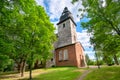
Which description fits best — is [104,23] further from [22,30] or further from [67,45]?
[67,45]

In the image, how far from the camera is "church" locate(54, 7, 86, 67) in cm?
3562

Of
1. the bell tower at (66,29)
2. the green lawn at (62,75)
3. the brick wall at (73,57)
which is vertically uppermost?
the bell tower at (66,29)

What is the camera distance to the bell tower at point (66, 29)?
38.4m

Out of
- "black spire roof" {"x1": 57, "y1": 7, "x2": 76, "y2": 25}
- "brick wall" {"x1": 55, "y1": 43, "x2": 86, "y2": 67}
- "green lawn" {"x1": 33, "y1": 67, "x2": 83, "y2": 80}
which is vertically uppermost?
"black spire roof" {"x1": 57, "y1": 7, "x2": 76, "y2": 25}

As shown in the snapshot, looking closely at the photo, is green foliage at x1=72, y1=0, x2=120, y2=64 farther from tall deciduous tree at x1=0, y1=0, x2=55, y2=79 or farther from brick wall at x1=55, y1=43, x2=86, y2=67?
brick wall at x1=55, y1=43, x2=86, y2=67

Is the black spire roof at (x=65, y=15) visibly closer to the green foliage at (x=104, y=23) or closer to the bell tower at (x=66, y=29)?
the bell tower at (x=66, y=29)

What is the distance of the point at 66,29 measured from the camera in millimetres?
39812

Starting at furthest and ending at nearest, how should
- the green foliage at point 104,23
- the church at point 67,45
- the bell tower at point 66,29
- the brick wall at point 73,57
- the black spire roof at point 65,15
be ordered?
the black spire roof at point 65,15 → the bell tower at point 66,29 → the church at point 67,45 → the brick wall at point 73,57 → the green foliage at point 104,23

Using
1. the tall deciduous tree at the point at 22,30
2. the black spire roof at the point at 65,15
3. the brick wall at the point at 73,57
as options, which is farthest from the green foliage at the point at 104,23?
the black spire roof at the point at 65,15

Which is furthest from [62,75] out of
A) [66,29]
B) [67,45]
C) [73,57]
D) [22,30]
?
[66,29]

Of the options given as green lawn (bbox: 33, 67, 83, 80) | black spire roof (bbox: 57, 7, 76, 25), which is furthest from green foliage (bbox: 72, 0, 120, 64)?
black spire roof (bbox: 57, 7, 76, 25)

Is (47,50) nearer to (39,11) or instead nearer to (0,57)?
(39,11)

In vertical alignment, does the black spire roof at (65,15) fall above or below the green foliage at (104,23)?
above

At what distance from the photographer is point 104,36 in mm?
20188
